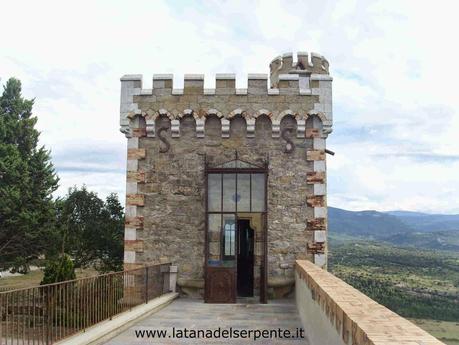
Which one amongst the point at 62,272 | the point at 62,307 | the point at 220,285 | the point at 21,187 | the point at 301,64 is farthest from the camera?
the point at 21,187

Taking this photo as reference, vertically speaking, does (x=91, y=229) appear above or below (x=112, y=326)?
above

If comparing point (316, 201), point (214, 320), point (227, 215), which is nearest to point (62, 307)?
point (214, 320)

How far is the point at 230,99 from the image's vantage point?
12.9 m

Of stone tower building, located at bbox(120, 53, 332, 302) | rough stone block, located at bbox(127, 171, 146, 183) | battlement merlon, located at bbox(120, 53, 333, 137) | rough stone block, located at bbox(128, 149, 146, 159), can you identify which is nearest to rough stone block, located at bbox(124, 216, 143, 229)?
stone tower building, located at bbox(120, 53, 332, 302)

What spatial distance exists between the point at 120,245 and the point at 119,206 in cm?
200

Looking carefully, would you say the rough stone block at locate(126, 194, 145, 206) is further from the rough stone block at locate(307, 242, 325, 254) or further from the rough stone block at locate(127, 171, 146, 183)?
the rough stone block at locate(307, 242, 325, 254)

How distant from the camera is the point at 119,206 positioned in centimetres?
2119

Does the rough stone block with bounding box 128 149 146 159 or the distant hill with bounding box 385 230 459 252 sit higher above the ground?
the rough stone block with bounding box 128 149 146 159

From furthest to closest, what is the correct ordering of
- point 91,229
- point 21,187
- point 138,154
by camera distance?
point 21,187 → point 91,229 → point 138,154

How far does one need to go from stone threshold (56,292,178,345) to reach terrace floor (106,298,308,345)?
10 cm

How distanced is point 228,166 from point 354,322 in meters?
9.23

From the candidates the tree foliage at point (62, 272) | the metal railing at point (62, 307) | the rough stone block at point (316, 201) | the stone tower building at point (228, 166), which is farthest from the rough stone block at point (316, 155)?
the tree foliage at point (62, 272)

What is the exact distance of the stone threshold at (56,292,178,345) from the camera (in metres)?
6.69

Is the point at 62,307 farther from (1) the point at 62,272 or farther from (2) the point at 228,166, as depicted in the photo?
(2) the point at 228,166
